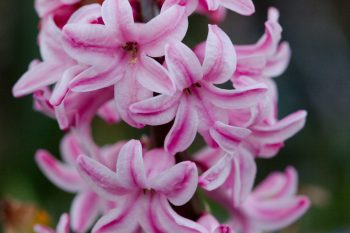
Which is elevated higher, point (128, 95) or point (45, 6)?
point (45, 6)

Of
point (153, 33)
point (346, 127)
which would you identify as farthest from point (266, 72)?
point (346, 127)

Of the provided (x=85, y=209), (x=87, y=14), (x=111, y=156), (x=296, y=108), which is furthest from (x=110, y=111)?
(x=296, y=108)

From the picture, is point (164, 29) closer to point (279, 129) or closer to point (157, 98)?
point (157, 98)

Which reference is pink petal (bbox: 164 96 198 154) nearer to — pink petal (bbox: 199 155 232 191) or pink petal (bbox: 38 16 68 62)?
pink petal (bbox: 199 155 232 191)

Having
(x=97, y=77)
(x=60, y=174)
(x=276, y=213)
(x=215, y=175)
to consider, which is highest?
(x=97, y=77)

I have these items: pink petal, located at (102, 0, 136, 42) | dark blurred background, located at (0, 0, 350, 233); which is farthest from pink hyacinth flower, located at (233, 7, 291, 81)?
dark blurred background, located at (0, 0, 350, 233)

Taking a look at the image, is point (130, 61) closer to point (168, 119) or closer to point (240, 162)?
point (168, 119)

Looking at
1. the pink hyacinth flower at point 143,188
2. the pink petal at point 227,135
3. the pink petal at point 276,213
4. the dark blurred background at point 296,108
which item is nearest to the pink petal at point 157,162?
the pink hyacinth flower at point 143,188

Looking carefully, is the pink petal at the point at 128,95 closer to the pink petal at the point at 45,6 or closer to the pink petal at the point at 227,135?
the pink petal at the point at 227,135
